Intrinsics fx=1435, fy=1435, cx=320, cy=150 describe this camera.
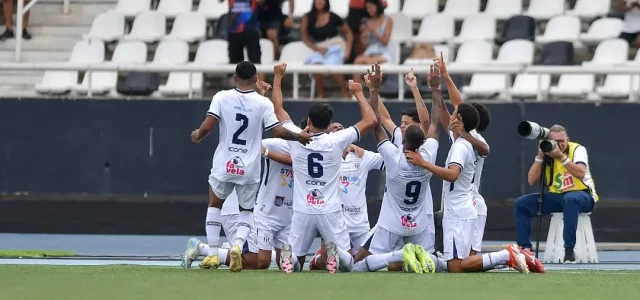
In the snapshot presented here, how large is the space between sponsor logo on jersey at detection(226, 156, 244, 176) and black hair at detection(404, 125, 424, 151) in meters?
1.65

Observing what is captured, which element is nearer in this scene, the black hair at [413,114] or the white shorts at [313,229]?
the white shorts at [313,229]

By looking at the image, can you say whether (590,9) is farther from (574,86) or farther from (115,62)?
(115,62)

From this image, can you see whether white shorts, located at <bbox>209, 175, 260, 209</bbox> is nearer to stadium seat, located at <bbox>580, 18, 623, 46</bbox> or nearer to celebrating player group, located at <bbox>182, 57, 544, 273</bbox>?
celebrating player group, located at <bbox>182, 57, 544, 273</bbox>

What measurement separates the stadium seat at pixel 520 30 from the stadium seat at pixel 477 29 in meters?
0.20

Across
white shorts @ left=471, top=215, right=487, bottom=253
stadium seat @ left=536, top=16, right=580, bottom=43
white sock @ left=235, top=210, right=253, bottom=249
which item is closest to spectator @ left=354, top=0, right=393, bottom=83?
stadium seat @ left=536, top=16, right=580, bottom=43

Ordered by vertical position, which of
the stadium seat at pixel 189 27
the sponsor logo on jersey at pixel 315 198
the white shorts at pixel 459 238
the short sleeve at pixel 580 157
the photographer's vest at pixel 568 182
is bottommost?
the white shorts at pixel 459 238

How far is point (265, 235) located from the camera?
48.5ft

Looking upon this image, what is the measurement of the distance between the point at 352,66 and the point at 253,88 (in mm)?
6068

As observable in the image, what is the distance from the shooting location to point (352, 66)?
2016 cm

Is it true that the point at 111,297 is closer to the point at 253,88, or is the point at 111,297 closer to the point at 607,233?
the point at 253,88

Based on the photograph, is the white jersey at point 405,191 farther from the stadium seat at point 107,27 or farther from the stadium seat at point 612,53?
the stadium seat at point 107,27

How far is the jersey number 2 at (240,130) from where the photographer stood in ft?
46.1

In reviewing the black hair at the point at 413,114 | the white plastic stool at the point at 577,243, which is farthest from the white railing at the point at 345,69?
the black hair at the point at 413,114

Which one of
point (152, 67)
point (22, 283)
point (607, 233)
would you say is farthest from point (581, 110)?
point (22, 283)
